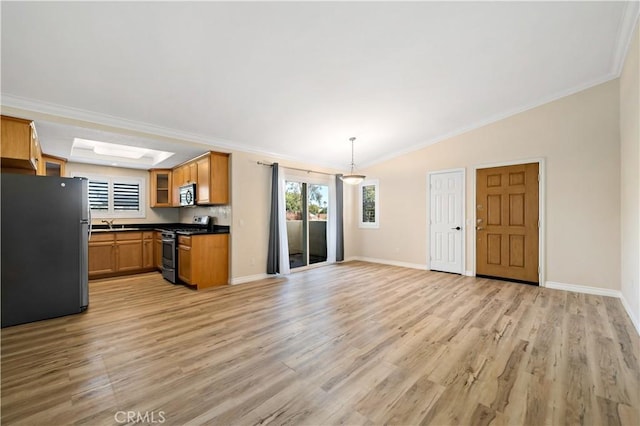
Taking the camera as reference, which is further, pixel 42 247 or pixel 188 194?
pixel 188 194

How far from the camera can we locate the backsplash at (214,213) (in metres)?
5.05

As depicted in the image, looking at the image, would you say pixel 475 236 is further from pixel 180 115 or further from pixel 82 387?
pixel 82 387

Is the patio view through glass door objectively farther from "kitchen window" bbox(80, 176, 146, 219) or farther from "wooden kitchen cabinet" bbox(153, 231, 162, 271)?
"kitchen window" bbox(80, 176, 146, 219)

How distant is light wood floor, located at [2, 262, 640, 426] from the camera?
1.72m

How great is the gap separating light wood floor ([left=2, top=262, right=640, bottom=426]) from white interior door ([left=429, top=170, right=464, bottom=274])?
5.62 feet

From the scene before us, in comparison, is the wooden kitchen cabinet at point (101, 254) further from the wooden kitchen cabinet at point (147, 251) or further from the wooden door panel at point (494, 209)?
the wooden door panel at point (494, 209)

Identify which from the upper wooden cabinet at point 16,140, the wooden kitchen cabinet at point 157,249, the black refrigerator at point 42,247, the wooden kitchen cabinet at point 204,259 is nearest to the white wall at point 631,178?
the wooden kitchen cabinet at point 204,259

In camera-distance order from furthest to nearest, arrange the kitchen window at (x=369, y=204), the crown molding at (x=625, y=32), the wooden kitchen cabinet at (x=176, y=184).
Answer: the kitchen window at (x=369, y=204) → the wooden kitchen cabinet at (x=176, y=184) → the crown molding at (x=625, y=32)

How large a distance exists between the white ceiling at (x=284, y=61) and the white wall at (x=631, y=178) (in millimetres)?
357

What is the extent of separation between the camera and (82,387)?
195 cm

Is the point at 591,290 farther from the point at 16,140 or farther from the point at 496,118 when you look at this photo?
the point at 16,140

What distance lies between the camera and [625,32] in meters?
3.04

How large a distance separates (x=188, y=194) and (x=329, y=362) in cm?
450

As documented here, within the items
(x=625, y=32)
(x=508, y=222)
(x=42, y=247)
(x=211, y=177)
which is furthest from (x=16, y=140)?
(x=508, y=222)
